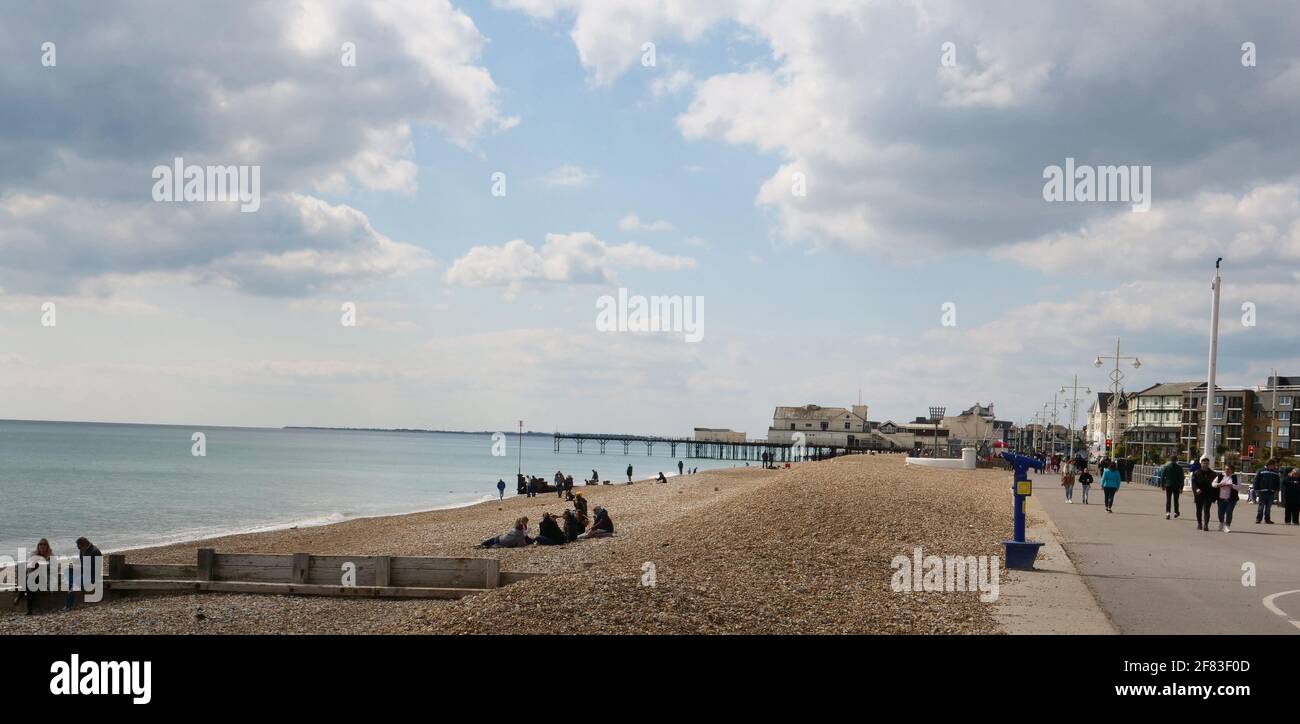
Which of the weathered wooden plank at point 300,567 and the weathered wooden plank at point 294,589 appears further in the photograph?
the weathered wooden plank at point 300,567

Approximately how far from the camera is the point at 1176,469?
70.4ft

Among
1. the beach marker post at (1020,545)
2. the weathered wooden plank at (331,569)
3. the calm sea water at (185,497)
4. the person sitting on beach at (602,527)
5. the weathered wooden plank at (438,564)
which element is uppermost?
the beach marker post at (1020,545)

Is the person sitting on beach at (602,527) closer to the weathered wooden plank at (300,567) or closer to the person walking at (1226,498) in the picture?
the weathered wooden plank at (300,567)

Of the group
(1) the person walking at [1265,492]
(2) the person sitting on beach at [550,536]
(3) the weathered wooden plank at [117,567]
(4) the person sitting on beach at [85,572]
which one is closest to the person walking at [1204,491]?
(1) the person walking at [1265,492]

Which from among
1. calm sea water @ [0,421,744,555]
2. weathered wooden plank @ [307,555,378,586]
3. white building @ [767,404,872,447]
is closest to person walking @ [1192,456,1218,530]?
weathered wooden plank @ [307,555,378,586]

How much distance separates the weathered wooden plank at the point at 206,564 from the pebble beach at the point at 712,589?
0.45m

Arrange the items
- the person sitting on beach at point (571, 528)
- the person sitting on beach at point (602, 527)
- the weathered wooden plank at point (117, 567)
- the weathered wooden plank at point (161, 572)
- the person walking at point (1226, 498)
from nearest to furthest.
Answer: the weathered wooden plank at point (117, 567), the weathered wooden plank at point (161, 572), the person walking at point (1226, 498), the person sitting on beach at point (571, 528), the person sitting on beach at point (602, 527)

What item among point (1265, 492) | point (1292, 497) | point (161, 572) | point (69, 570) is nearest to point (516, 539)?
point (161, 572)

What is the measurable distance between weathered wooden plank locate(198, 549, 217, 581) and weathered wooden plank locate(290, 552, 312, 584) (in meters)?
1.22

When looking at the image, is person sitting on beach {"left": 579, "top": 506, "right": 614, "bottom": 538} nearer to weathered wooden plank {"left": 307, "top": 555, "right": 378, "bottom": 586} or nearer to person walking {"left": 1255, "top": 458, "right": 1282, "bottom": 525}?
weathered wooden plank {"left": 307, "top": 555, "right": 378, "bottom": 586}

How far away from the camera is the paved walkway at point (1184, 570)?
9.02 meters

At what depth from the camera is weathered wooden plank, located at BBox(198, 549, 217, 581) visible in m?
13.7

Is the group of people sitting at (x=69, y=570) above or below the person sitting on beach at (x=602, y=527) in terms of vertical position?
above
